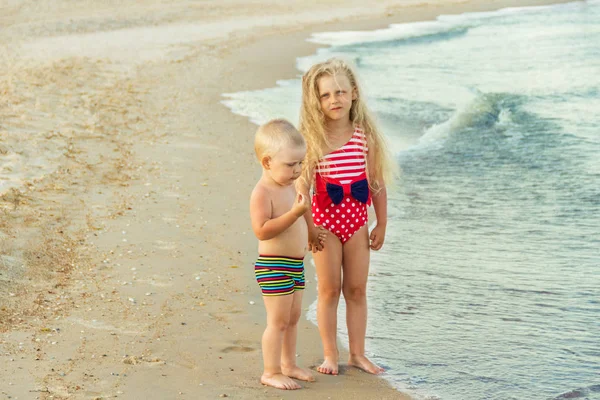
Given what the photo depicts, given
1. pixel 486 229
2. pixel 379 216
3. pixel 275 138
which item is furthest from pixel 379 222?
pixel 486 229

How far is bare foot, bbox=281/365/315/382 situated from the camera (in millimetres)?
4230

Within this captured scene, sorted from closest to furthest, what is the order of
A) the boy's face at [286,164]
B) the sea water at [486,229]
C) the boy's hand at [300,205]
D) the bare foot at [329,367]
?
the boy's hand at [300,205] < the boy's face at [286,164] < the bare foot at [329,367] < the sea water at [486,229]

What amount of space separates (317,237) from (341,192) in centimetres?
26

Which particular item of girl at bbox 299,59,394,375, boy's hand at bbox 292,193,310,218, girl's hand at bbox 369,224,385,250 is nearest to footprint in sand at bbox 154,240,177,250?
girl at bbox 299,59,394,375

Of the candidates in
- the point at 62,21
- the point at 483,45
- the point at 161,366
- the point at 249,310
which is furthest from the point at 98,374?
the point at 62,21

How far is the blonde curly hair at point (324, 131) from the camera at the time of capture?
437cm

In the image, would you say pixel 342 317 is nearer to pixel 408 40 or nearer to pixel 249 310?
pixel 249 310

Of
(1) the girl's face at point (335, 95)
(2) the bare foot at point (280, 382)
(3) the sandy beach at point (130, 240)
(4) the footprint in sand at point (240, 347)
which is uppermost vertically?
(1) the girl's face at point (335, 95)

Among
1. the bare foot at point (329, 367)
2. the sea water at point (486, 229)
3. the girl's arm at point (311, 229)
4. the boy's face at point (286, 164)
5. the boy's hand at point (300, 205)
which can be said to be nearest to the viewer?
the boy's hand at point (300, 205)

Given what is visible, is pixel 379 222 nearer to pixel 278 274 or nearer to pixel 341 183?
pixel 341 183

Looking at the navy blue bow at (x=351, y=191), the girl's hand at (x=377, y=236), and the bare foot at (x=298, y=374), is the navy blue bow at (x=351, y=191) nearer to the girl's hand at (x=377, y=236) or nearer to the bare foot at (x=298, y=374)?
the girl's hand at (x=377, y=236)

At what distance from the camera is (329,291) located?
441 cm

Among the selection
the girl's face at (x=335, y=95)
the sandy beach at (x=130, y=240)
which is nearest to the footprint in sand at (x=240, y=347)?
the sandy beach at (x=130, y=240)

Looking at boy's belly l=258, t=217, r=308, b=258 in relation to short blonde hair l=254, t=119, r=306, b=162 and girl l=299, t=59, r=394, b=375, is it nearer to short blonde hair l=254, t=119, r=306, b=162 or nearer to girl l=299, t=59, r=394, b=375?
Result: girl l=299, t=59, r=394, b=375
